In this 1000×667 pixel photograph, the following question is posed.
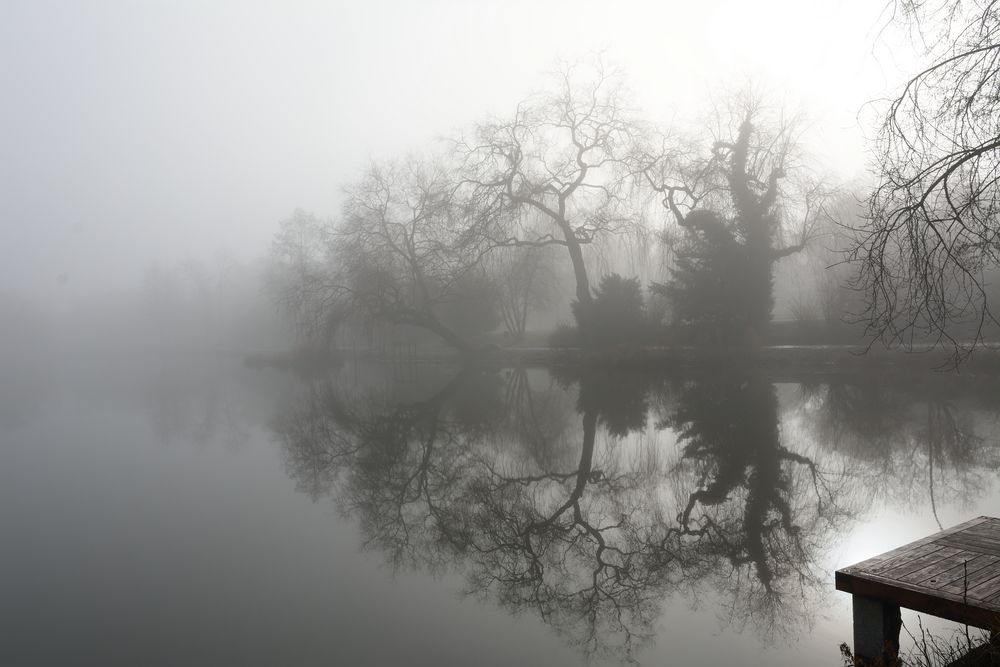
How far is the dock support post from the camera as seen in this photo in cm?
374

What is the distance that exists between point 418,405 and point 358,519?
9.80 m

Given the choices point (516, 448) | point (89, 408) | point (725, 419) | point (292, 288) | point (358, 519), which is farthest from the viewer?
point (292, 288)

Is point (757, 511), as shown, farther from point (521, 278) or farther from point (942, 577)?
point (521, 278)

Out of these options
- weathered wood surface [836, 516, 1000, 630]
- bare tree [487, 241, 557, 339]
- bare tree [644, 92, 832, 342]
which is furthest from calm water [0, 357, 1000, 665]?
bare tree [487, 241, 557, 339]

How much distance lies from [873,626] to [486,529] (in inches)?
155

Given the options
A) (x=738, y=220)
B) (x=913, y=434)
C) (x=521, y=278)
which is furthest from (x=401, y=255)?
(x=913, y=434)

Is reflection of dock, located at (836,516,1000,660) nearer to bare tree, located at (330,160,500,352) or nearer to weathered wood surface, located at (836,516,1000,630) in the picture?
weathered wood surface, located at (836,516,1000,630)

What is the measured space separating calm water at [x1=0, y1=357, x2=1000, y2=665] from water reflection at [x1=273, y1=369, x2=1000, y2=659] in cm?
4

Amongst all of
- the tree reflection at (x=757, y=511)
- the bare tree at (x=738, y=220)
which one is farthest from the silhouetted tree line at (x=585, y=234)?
the tree reflection at (x=757, y=511)

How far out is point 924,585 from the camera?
3541 millimetres

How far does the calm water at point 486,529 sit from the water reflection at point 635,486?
0.04 m

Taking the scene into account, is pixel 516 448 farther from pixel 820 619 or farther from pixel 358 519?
pixel 820 619

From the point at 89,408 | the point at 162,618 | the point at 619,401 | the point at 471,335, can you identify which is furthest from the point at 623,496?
the point at 471,335

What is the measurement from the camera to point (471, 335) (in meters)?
40.6
